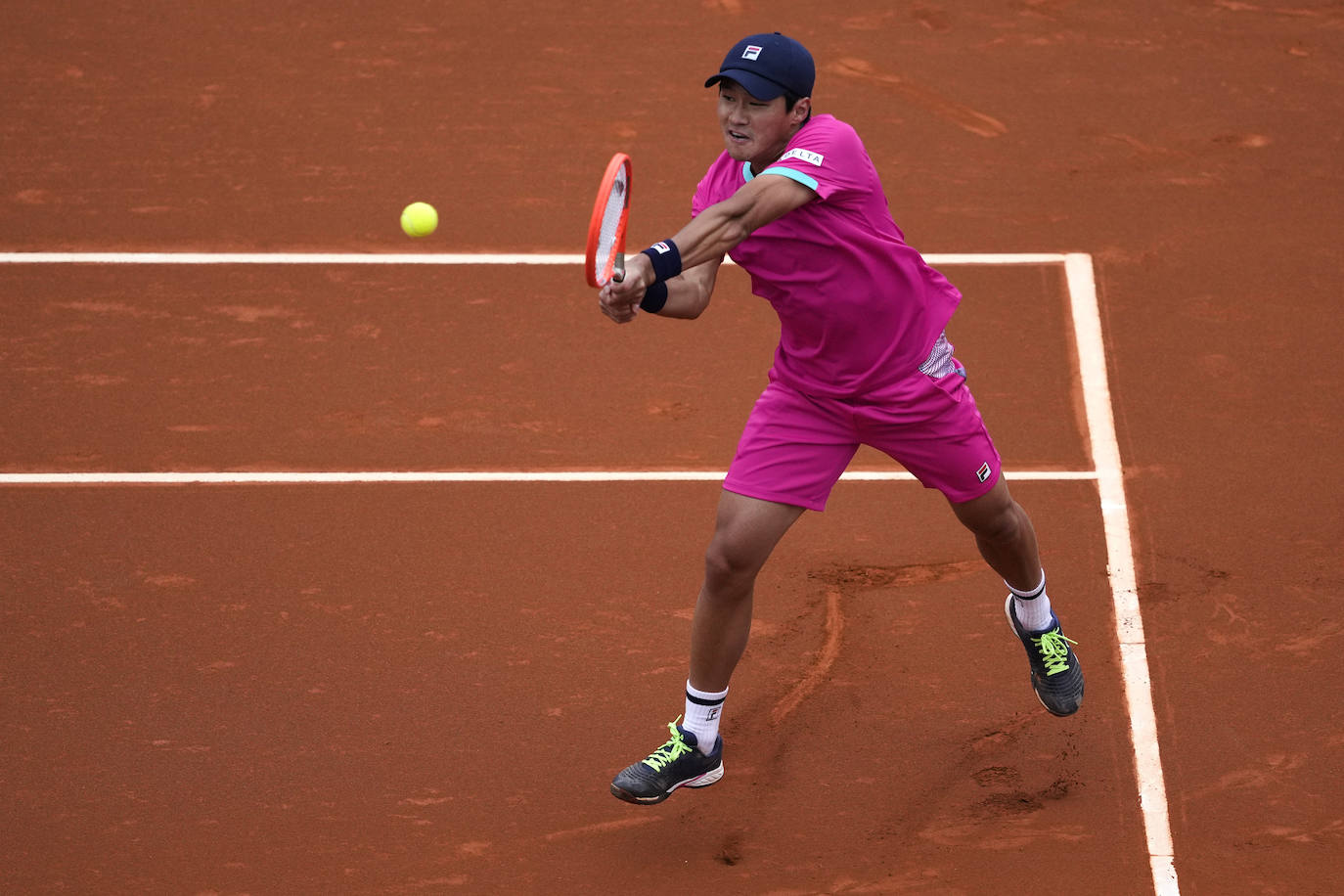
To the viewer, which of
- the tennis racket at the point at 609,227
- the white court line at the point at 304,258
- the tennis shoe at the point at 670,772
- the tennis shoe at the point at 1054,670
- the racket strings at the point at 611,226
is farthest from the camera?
the white court line at the point at 304,258

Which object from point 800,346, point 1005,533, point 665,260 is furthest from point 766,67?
point 1005,533

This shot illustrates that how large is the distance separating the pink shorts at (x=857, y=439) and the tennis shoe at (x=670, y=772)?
0.89 metres

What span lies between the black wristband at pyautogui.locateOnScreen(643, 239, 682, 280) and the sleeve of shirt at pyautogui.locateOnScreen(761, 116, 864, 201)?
392 millimetres

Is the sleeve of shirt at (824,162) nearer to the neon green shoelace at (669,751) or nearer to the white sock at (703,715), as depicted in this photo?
the white sock at (703,715)

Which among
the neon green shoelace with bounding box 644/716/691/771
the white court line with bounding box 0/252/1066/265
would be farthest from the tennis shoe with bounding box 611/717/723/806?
the white court line with bounding box 0/252/1066/265

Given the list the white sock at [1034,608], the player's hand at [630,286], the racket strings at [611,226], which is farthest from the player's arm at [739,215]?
the white sock at [1034,608]

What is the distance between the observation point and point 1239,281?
8.31m

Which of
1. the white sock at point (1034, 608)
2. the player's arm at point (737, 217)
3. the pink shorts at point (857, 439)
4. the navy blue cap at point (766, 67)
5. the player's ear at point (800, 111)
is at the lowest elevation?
the white sock at point (1034, 608)

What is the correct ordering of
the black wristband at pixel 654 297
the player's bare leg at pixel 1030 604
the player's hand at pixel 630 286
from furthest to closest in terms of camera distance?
the player's bare leg at pixel 1030 604 → the black wristband at pixel 654 297 → the player's hand at pixel 630 286

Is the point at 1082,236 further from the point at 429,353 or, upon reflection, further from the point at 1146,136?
the point at 429,353

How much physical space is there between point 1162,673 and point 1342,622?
0.77 m

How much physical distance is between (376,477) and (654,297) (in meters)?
2.68

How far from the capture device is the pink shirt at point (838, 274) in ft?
15.4

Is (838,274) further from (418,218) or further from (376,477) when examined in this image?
(376,477)
